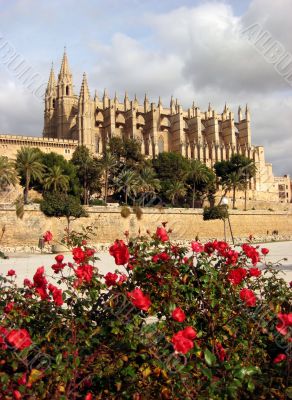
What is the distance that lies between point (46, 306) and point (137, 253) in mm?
799

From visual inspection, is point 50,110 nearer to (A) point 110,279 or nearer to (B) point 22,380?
(A) point 110,279

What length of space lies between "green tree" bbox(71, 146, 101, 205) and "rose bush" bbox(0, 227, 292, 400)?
36.1 metres

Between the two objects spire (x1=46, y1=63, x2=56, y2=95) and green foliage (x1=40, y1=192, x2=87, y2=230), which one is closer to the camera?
green foliage (x1=40, y1=192, x2=87, y2=230)

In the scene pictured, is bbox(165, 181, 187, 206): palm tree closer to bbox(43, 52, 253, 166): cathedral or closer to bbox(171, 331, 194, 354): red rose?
bbox(43, 52, 253, 166): cathedral

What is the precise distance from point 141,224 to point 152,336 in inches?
1176

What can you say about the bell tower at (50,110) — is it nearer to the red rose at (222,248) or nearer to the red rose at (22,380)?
the red rose at (222,248)

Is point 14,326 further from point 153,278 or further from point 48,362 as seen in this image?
point 153,278

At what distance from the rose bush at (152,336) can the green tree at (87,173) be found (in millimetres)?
36096

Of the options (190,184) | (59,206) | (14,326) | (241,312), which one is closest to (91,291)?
(14,326)

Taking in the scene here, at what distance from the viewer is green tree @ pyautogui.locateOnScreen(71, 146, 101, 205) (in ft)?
131

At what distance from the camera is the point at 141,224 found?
106 ft

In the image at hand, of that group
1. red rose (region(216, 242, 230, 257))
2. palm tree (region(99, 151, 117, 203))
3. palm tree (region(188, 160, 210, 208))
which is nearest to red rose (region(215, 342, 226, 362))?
red rose (region(216, 242, 230, 257))

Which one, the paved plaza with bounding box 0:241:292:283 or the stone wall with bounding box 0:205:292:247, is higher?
the stone wall with bounding box 0:205:292:247

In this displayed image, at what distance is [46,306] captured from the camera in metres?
3.13
